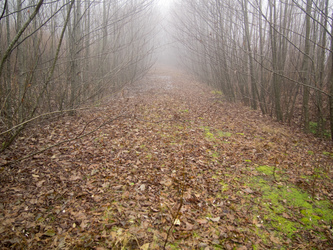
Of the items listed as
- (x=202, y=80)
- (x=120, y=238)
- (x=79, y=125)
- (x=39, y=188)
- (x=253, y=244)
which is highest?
(x=202, y=80)

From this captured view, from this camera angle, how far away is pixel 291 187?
3.43 metres

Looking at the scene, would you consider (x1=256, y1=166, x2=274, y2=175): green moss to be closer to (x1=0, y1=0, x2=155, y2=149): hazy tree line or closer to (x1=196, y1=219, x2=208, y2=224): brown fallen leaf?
(x1=196, y1=219, x2=208, y2=224): brown fallen leaf

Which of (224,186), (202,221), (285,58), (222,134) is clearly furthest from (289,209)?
(285,58)

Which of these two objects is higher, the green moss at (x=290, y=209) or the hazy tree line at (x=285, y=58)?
the hazy tree line at (x=285, y=58)

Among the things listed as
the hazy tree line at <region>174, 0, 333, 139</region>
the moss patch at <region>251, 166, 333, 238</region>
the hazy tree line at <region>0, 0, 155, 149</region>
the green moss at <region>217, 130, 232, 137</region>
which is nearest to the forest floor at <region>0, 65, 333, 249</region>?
the moss patch at <region>251, 166, 333, 238</region>

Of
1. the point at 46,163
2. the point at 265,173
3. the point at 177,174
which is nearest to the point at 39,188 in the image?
the point at 46,163

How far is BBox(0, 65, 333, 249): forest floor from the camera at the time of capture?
2.35 m

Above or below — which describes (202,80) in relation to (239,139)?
above

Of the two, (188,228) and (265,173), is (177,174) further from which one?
(265,173)

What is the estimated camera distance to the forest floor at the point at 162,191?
2.35 m

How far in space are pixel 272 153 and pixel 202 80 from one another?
13.9 m

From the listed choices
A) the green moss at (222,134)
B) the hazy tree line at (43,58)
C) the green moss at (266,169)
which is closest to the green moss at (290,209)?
the green moss at (266,169)

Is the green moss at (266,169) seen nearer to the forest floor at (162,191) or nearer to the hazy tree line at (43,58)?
the forest floor at (162,191)

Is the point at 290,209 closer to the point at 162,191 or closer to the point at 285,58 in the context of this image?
the point at 162,191
